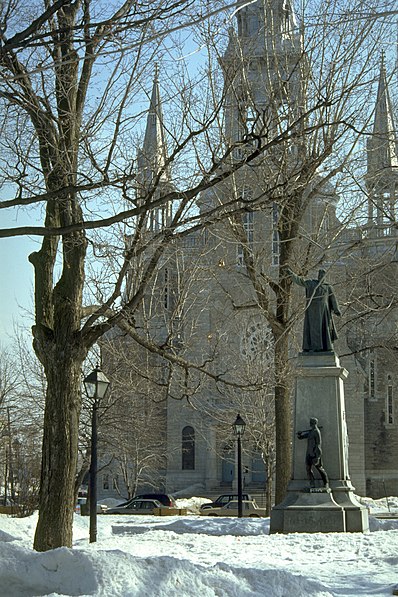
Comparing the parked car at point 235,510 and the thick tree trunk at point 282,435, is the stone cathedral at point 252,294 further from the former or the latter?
the parked car at point 235,510

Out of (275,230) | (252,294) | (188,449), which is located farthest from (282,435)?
(188,449)

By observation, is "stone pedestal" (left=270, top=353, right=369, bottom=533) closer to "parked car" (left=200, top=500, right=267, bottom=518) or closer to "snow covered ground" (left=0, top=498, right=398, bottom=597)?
"snow covered ground" (left=0, top=498, right=398, bottom=597)

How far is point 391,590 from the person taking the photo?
9586mm

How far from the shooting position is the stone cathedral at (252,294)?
588 inches

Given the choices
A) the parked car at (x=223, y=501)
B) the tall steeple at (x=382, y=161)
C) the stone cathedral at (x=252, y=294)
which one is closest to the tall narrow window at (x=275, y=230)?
the stone cathedral at (x=252, y=294)

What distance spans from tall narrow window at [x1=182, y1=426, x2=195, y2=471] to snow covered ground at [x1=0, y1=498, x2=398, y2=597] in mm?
37655

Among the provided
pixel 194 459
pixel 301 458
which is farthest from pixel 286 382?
pixel 194 459

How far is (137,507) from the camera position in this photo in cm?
3812

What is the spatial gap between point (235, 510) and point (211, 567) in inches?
1155

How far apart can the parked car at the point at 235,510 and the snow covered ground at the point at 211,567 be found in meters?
19.0

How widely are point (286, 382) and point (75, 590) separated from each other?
11.9 m

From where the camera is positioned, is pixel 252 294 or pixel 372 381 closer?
pixel 252 294

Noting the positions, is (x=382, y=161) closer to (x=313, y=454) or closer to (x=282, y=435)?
(x=313, y=454)

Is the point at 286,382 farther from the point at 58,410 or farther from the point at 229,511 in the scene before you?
the point at 229,511
